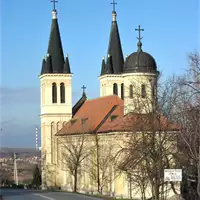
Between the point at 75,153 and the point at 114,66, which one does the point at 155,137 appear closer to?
the point at 75,153

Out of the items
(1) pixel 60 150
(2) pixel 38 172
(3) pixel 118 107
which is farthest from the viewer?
(2) pixel 38 172

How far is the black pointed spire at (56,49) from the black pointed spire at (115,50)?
5968 millimetres

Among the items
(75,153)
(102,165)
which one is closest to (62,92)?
(75,153)

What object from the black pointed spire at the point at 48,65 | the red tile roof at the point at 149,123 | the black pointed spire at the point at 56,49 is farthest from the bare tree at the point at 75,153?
the red tile roof at the point at 149,123

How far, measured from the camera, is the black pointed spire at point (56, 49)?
3595 inches

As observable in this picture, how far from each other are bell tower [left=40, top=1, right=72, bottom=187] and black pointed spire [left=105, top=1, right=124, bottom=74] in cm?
546

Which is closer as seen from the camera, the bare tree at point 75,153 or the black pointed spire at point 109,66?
the bare tree at point 75,153

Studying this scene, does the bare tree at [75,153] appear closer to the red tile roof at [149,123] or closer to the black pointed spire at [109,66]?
the black pointed spire at [109,66]

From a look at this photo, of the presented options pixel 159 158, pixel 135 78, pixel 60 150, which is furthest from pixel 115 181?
pixel 159 158

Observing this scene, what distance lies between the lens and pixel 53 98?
9306 centimetres

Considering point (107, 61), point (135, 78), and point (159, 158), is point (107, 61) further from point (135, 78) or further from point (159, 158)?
point (159, 158)

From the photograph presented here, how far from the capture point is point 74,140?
85812 millimetres

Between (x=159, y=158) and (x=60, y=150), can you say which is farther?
(x=60, y=150)

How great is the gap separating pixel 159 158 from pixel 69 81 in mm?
43020
